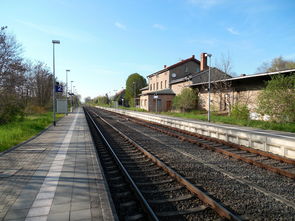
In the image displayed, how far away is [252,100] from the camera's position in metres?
22.4

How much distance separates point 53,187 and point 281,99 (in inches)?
622

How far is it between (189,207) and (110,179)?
2.44 m

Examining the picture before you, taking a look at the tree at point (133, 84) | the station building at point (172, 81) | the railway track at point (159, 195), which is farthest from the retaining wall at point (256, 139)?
the tree at point (133, 84)

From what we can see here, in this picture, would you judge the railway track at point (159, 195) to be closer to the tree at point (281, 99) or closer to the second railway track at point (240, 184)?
the second railway track at point (240, 184)

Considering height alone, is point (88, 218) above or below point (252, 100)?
below

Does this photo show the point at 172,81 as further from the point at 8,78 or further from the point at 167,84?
the point at 8,78

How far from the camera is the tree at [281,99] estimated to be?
14.6m

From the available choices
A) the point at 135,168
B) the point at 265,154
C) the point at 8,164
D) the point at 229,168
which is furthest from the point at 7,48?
the point at 265,154

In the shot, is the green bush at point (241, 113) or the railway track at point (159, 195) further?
the green bush at point (241, 113)

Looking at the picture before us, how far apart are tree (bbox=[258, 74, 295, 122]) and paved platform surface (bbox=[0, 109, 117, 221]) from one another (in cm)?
1377

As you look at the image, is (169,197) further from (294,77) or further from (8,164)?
(294,77)

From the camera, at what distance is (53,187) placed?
452 cm

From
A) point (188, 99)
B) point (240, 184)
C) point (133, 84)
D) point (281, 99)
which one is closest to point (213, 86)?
point (188, 99)

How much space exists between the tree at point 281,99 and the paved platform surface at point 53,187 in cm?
1377
